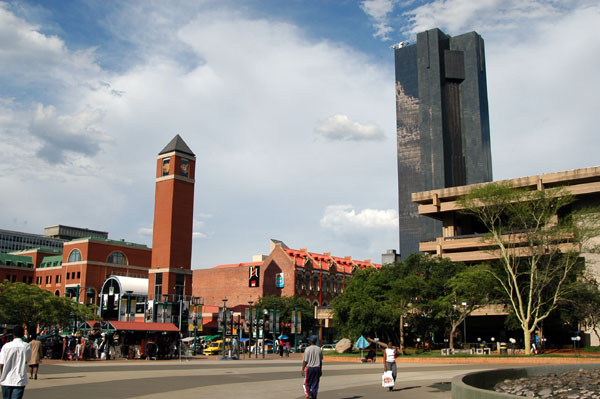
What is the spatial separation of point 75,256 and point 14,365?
9797cm

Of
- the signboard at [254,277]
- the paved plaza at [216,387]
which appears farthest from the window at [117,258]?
the paved plaza at [216,387]

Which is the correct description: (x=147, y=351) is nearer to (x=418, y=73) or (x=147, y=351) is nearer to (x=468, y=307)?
(x=468, y=307)

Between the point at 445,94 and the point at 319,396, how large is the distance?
172800mm

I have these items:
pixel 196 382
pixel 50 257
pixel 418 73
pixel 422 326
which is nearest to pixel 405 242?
pixel 418 73

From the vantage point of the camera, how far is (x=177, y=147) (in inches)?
3556

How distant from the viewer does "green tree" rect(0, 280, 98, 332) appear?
5309 centimetres

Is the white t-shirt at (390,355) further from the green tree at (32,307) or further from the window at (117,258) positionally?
A: the window at (117,258)

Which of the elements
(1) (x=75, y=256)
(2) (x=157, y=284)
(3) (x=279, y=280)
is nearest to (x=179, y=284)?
(2) (x=157, y=284)

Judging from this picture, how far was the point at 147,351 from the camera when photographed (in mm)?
44156

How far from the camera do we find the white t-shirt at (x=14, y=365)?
31.2ft

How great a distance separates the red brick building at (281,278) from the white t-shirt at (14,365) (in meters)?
83.3

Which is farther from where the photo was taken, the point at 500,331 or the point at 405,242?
the point at 405,242

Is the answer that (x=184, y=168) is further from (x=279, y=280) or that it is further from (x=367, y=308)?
(x=367, y=308)

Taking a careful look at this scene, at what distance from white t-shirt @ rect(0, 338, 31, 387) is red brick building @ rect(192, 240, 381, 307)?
83.3m
